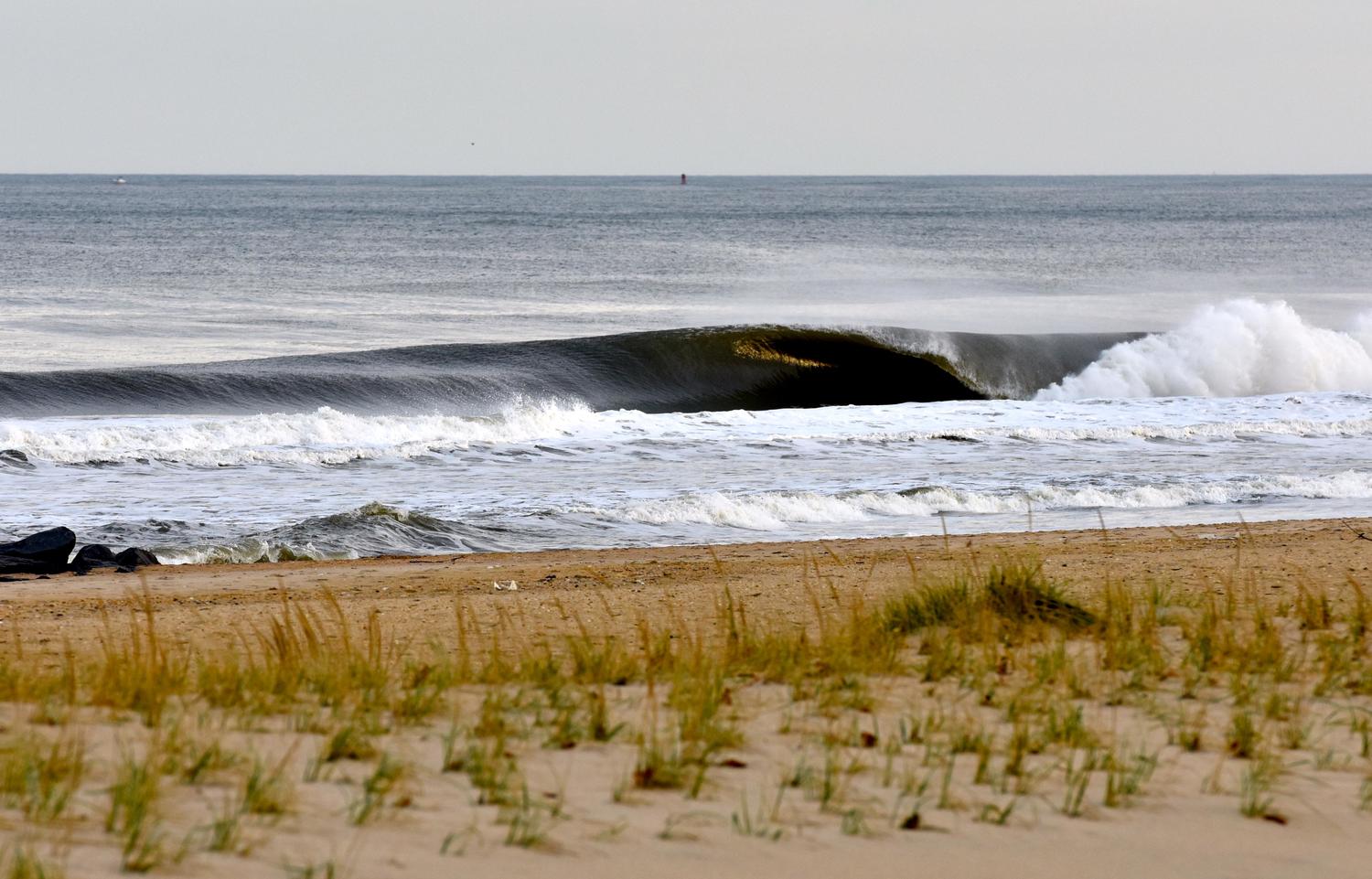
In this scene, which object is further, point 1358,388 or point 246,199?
point 246,199

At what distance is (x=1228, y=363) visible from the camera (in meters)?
26.5

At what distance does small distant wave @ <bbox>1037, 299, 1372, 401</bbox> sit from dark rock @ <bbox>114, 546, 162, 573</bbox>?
59.9 feet

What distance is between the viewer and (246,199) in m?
131

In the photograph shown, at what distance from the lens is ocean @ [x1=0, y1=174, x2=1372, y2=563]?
13000mm

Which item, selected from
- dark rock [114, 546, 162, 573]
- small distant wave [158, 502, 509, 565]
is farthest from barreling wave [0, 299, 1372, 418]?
dark rock [114, 546, 162, 573]

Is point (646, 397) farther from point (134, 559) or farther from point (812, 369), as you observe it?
point (134, 559)

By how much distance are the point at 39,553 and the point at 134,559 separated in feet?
2.02

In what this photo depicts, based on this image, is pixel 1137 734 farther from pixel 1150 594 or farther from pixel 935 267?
pixel 935 267

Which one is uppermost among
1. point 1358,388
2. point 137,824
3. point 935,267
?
point 935,267

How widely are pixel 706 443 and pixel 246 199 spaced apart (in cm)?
12273

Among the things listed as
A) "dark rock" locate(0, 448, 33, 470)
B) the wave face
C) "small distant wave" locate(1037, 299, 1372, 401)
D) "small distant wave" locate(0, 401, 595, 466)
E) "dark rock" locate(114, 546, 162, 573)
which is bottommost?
"dark rock" locate(114, 546, 162, 573)

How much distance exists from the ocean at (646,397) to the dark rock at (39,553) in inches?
32.1

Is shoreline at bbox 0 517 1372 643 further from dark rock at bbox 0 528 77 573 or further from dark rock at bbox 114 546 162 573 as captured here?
dark rock at bbox 0 528 77 573

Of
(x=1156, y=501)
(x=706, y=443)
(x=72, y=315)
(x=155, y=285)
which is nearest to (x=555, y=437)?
(x=706, y=443)
